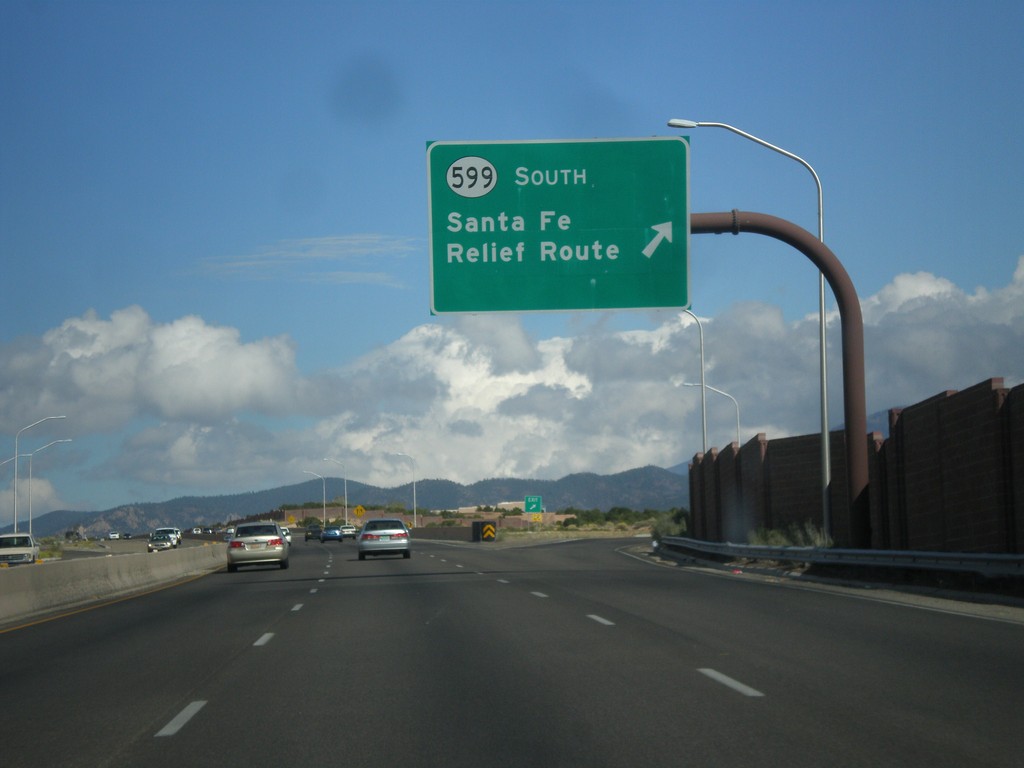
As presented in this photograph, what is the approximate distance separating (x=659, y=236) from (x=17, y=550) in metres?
36.8

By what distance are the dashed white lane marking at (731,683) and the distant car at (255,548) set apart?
33.4 m

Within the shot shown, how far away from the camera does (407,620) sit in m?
20.5

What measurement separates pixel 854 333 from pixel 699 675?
56.4 feet

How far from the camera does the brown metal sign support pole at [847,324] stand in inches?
1070

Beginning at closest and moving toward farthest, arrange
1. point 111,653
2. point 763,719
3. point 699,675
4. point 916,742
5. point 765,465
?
point 916,742 < point 763,719 < point 699,675 < point 111,653 < point 765,465

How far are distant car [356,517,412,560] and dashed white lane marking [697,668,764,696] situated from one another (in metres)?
39.2

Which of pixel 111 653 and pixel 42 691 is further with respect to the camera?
pixel 111 653

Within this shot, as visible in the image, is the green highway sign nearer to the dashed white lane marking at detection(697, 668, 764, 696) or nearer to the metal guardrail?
the metal guardrail

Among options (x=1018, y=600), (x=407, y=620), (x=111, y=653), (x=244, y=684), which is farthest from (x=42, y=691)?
(x=1018, y=600)

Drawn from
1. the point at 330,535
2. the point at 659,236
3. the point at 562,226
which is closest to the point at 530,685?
the point at 562,226

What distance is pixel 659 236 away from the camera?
2686 centimetres

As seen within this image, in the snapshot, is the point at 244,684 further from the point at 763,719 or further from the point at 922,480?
the point at 922,480

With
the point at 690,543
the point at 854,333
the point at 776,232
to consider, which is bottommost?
the point at 690,543

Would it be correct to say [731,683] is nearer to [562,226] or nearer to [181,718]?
[181,718]
